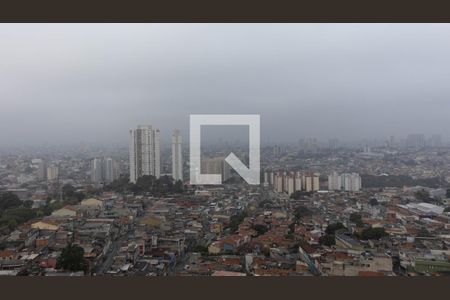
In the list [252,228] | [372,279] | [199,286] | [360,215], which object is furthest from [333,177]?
[199,286]

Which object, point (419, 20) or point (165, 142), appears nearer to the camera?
point (419, 20)

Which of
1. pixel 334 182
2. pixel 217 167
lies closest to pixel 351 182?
pixel 334 182

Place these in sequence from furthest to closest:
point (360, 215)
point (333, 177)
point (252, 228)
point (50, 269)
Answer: point (333, 177)
point (360, 215)
point (252, 228)
point (50, 269)

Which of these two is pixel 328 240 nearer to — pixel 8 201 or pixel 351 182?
pixel 351 182

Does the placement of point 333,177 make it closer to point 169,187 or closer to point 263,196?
point 263,196

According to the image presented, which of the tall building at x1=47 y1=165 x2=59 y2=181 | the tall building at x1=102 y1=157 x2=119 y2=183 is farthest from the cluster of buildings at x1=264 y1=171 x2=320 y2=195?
the tall building at x1=47 y1=165 x2=59 y2=181

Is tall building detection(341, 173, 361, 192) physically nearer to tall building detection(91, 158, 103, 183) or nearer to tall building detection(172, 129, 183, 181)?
tall building detection(172, 129, 183, 181)

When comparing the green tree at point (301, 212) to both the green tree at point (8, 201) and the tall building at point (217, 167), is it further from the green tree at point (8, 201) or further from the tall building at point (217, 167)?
the green tree at point (8, 201)
